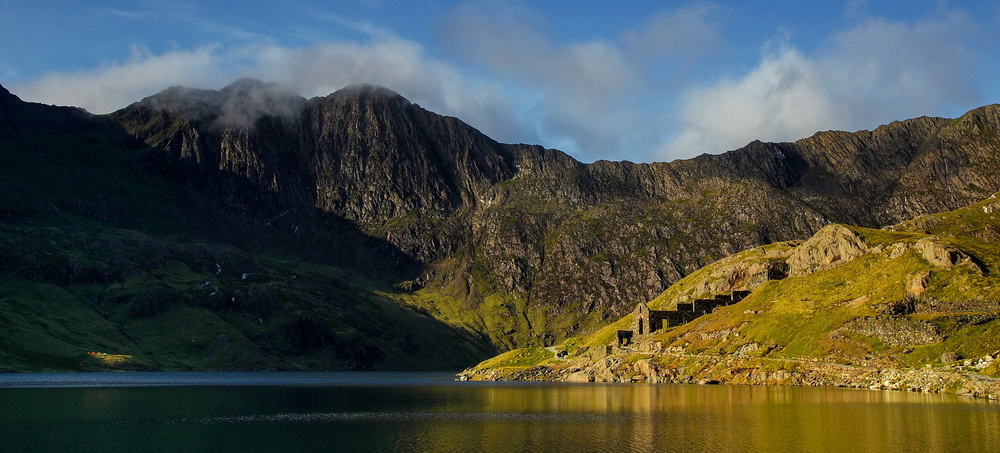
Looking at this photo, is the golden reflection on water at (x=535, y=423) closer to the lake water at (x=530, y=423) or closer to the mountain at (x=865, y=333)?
the lake water at (x=530, y=423)

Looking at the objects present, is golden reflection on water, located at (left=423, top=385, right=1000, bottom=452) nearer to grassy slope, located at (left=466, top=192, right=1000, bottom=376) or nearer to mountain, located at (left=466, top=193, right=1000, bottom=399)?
mountain, located at (left=466, top=193, right=1000, bottom=399)

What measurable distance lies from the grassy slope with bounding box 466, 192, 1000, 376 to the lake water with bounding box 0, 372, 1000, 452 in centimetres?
1845

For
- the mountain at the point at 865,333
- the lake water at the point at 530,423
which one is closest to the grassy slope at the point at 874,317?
the mountain at the point at 865,333

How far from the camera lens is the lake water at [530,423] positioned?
242 ft

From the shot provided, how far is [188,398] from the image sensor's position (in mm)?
141875

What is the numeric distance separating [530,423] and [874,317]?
8878 centimetres

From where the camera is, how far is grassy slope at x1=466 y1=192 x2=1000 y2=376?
452 feet

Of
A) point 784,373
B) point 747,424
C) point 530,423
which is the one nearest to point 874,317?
point 784,373

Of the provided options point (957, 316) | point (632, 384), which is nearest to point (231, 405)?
point (632, 384)

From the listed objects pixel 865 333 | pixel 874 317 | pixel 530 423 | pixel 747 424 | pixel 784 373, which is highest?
pixel 874 317

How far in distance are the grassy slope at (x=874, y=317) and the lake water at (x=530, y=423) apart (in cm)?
1845

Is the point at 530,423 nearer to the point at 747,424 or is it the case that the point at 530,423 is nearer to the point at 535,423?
the point at 535,423

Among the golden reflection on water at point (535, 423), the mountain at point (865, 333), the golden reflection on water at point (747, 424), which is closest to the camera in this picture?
the golden reflection on water at point (747, 424)

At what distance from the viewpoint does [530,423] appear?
9375 centimetres
